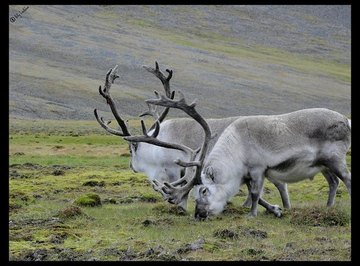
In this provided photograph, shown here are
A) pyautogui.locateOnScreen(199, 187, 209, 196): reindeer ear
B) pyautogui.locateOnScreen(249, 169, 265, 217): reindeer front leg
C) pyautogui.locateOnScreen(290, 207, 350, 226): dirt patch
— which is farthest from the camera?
pyautogui.locateOnScreen(249, 169, 265, 217): reindeer front leg

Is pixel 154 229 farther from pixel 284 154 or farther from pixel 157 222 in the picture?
pixel 284 154

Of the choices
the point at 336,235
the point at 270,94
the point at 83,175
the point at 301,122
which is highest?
the point at 301,122

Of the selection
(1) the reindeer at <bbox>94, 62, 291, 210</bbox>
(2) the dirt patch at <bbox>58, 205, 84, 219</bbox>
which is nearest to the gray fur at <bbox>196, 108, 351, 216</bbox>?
(1) the reindeer at <bbox>94, 62, 291, 210</bbox>

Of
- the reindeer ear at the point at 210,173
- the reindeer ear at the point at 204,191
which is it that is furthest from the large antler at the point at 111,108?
the reindeer ear at the point at 204,191

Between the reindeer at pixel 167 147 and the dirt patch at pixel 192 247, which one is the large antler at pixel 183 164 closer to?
the reindeer at pixel 167 147

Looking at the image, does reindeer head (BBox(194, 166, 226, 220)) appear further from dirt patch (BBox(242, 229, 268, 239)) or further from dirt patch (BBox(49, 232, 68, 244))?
dirt patch (BBox(49, 232, 68, 244))

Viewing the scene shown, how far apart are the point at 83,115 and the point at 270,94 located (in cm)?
4086

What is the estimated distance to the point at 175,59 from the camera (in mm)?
145250

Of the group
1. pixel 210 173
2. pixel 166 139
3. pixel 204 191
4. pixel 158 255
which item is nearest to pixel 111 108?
pixel 166 139

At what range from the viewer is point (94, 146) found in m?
49.2

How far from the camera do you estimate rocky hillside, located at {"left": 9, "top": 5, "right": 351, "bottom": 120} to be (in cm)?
11412

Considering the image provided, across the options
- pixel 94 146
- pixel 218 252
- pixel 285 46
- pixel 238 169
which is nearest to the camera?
pixel 218 252

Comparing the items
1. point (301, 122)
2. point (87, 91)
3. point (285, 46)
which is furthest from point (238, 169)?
point (285, 46)

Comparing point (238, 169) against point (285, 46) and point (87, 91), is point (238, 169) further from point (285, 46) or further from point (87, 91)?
point (285, 46)
